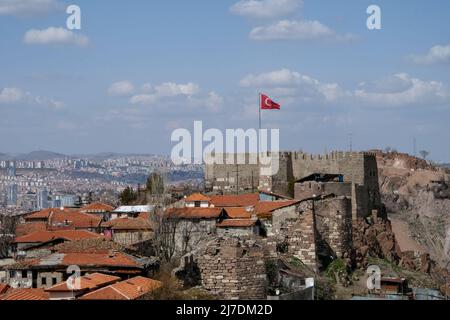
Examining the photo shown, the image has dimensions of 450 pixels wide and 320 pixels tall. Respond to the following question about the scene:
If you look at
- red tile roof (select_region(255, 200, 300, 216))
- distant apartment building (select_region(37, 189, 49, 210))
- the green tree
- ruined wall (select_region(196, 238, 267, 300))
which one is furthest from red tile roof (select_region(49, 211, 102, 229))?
distant apartment building (select_region(37, 189, 49, 210))

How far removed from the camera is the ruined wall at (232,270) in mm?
15461

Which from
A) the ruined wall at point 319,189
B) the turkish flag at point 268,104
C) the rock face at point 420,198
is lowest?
the rock face at point 420,198

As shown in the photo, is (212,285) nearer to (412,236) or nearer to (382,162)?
(412,236)

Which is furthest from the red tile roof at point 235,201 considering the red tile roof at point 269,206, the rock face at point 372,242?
the rock face at point 372,242

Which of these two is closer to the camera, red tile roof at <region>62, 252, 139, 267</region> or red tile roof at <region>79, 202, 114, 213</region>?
red tile roof at <region>62, 252, 139, 267</region>

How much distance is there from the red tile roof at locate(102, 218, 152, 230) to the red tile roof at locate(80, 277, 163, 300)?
1051cm

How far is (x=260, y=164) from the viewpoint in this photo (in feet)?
129

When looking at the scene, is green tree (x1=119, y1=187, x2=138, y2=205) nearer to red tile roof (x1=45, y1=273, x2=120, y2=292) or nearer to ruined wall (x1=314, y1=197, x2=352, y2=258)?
ruined wall (x1=314, y1=197, x2=352, y2=258)

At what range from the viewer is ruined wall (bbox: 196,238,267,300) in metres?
15.5

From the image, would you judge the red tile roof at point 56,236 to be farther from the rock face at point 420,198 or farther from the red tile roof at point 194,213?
the rock face at point 420,198

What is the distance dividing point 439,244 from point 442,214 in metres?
12.0

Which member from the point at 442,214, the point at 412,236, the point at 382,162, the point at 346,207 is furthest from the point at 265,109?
the point at 382,162

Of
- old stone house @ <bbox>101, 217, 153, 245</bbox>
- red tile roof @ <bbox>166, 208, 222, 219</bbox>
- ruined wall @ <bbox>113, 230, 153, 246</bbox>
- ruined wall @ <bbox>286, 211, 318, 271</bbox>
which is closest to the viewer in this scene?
ruined wall @ <bbox>286, 211, 318, 271</bbox>

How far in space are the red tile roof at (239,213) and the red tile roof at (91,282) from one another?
942 centimetres
